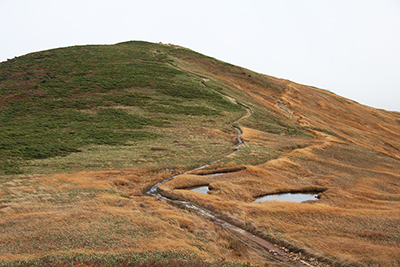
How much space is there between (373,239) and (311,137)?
3284cm

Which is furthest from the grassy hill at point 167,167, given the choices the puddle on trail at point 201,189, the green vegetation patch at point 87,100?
the puddle on trail at point 201,189

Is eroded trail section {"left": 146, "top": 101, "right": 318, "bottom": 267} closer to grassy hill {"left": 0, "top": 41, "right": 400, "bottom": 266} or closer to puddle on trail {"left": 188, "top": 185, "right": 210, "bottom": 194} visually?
grassy hill {"left": 0, "top": 41, "right": 400, "bottom": 266}

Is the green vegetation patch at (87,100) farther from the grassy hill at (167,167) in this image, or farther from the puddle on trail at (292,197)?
the puddle on trail at (292,197)

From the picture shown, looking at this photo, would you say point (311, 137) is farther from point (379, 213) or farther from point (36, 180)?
point (36, 180)

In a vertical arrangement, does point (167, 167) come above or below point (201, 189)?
above

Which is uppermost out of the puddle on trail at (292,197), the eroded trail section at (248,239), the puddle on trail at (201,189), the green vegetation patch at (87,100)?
the green vegetation patch at (87,100)

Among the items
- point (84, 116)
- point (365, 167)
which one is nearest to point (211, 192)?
point (365, 167)

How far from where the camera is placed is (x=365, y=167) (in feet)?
115

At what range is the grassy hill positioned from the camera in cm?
1448

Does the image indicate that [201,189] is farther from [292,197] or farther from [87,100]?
[87,100]

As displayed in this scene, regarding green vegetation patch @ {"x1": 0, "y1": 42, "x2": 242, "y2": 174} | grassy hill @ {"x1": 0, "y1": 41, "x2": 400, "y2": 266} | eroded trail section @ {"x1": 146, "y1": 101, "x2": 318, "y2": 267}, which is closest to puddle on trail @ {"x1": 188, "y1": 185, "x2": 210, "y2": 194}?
grassy hill @ {"x1": 0, "y1": 41, "x2": 400, "y2": 266}

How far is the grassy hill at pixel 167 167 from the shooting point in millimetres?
14484

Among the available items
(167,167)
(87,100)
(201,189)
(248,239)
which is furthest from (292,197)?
(87,100)

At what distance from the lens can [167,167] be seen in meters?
28.8
